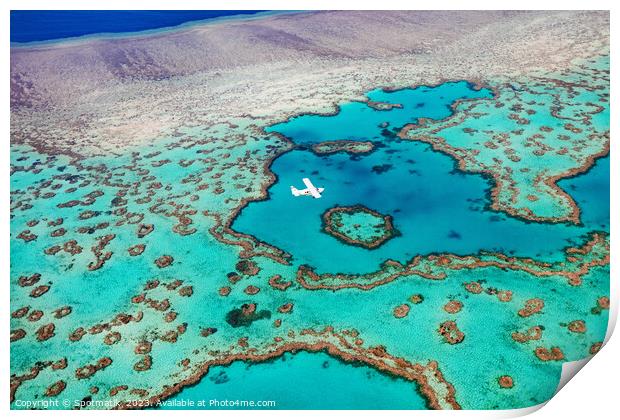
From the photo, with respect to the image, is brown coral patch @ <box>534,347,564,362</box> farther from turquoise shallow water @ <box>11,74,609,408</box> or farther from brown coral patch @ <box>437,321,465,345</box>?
brown coral patch @ <box>437,321,465,345</box>

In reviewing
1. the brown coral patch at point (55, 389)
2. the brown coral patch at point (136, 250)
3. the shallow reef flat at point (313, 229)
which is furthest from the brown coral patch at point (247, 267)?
the brown coral patch at point (55, 389)

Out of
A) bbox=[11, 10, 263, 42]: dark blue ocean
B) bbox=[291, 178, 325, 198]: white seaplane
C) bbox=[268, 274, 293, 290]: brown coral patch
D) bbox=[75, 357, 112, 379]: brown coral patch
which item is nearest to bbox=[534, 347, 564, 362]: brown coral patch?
bbox=[268, 274, 293, 290]: brown coral patch

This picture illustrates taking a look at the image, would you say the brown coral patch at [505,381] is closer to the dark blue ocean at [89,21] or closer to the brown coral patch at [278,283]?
the brown coral patch at [278,283]

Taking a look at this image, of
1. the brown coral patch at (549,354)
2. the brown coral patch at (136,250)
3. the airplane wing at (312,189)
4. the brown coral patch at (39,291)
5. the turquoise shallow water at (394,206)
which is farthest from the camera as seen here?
the airplane wing at (312,189)

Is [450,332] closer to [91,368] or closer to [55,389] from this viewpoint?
[91,368]

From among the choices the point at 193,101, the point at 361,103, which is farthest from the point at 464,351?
the point at 193,101

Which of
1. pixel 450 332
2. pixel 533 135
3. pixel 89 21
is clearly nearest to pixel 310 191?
pixel 450 332

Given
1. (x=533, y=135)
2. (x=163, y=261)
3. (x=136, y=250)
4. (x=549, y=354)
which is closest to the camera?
(x=549, y=354)

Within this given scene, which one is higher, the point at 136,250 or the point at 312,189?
the point at 312,189
